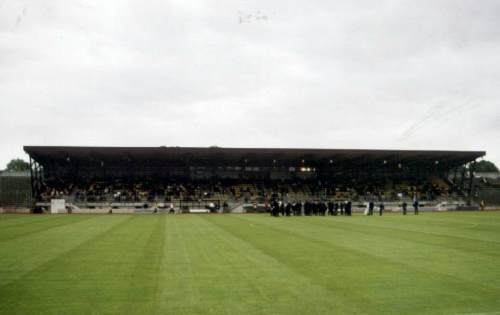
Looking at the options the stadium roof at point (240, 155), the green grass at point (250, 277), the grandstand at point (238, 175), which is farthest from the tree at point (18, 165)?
the green grass at point (250, 277)

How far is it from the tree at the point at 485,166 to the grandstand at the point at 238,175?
288 ft

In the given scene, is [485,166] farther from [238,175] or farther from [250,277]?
[250,277]

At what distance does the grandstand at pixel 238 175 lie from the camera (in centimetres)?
5844

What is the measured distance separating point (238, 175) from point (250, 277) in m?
57.3

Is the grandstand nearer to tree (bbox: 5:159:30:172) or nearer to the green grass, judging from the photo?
the green grass

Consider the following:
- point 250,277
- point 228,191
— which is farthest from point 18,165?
point 250,277

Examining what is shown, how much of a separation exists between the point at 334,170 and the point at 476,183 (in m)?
30.5

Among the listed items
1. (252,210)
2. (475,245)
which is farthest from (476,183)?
(475,245)

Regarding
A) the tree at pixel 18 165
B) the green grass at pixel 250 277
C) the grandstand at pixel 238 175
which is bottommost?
the green grass at pixel 250 277

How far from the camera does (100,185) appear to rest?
6297cm

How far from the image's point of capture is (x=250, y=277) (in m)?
10.2

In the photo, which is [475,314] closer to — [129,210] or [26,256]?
[26,256]

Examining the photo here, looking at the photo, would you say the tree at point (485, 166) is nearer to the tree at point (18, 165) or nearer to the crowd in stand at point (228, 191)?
the crowd in stand at point (228, 191)

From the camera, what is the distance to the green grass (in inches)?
304
